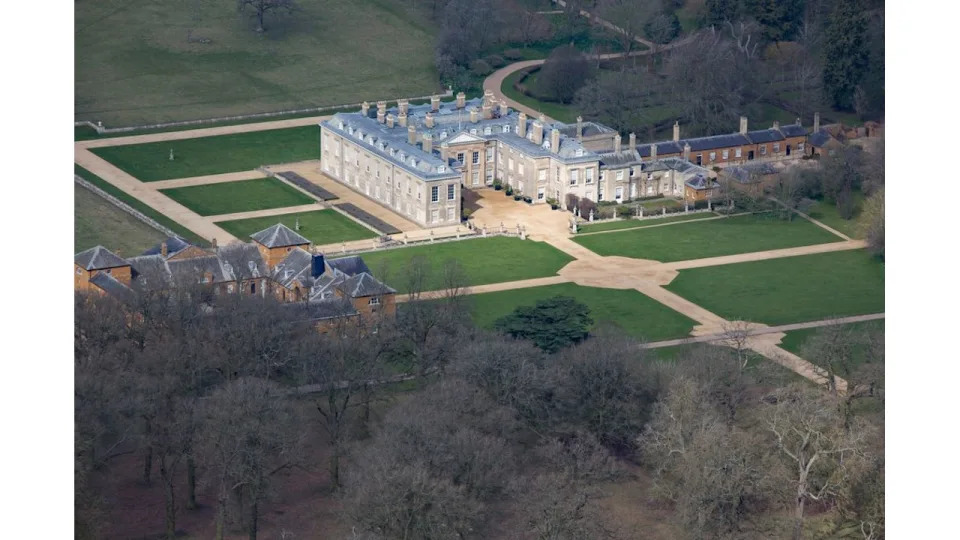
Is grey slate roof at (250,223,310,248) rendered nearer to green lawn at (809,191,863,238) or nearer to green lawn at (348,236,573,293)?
green lawn at (348,236,573,293)

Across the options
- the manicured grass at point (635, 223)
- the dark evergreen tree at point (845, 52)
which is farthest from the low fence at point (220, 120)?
the manicured grass at point (635, 223)

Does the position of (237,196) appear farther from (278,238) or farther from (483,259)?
(278,238)

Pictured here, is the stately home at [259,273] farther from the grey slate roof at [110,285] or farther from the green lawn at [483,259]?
the green lawn at [483,259]

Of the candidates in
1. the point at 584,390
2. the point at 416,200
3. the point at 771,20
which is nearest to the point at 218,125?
the point at 416,200

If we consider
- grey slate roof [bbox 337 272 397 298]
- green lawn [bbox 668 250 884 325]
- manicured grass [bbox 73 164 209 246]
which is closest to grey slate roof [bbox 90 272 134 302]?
grey slate roof [bbox 337 272 397 298]

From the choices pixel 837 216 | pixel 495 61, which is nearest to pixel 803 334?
pixel 837 216

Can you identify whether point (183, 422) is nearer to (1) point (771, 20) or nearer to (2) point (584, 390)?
(2) point (584, 390)
